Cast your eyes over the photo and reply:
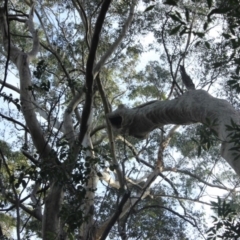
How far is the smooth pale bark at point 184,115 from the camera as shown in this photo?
2.84m

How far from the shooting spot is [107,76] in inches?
360

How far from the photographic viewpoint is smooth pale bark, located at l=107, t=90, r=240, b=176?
284cm

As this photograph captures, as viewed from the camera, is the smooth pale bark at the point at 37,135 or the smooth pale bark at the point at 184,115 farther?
the smooth pale bark at the point at 37,135

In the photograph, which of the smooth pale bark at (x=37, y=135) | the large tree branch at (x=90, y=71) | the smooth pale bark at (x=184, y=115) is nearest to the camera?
the smooth pale bark at (x=184, y=115)

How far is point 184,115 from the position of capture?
3.68 m

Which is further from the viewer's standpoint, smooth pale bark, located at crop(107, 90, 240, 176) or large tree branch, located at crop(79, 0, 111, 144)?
large tree branch, located at crop(79, 0, 111, 144)

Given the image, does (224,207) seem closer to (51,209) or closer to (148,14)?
(51,209)

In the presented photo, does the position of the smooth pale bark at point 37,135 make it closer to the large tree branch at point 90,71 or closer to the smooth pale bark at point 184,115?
the large tree branch at point 90,71

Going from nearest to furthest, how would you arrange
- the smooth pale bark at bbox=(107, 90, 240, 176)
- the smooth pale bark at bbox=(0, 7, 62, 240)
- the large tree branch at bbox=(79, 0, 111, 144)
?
the smooth pale bark at bbox=(107, 90, 240, 176), the large tree branch at bbox=(79, 0, 111, 144), the smooth pale bark at bbox=(0, 7, 62, 240)

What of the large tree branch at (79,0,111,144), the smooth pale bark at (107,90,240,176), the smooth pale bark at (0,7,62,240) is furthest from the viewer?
the smooth pale bark at (0,7,62,240)

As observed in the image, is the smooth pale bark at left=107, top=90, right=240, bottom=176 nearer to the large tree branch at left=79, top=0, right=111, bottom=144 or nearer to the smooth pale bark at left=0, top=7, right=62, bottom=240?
the large tree branch at left=79, top=0, right=111, bottom=144

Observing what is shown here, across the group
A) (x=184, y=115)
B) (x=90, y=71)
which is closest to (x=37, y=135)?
(x=90, y=71)

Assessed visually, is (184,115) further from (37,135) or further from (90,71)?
(37,135)

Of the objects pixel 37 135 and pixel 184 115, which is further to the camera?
pixel 37 135
